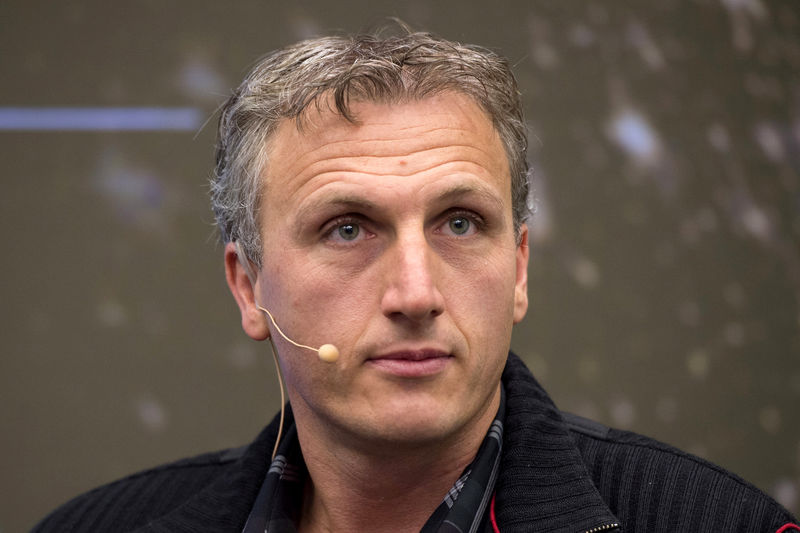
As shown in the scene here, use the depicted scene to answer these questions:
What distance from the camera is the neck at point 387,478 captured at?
1469 millimetres

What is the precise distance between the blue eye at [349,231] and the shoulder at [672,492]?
50 centimetres

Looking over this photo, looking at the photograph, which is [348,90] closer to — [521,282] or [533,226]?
[521,282]

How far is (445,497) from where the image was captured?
1.48 m

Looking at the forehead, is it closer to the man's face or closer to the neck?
the man's face

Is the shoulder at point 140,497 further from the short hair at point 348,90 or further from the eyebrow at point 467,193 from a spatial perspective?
the eyebrow at point 467,193

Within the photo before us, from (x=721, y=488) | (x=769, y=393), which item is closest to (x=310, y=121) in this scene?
(x=721, y=488)

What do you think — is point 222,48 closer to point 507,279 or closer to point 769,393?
point 507,279

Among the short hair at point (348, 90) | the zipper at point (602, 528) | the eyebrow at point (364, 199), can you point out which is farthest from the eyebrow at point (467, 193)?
the zipper at point (602, 528)

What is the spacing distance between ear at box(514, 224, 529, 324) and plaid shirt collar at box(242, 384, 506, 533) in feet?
0.45

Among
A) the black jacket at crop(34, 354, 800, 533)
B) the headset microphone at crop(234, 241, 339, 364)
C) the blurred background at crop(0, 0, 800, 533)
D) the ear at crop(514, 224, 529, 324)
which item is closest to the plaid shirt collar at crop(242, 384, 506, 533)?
the black jacket at crop(34, 354, 800, 533)

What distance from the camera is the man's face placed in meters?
1.37

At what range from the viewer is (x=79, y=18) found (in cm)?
248

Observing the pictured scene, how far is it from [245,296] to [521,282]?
463mm

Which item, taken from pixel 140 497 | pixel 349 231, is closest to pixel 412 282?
pixel 349 231
